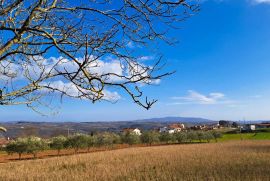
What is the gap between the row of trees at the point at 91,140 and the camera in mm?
58500

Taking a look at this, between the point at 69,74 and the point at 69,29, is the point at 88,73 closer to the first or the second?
the point at 69,74

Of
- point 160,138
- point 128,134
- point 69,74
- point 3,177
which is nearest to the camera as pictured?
point 69,74

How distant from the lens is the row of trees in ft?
192

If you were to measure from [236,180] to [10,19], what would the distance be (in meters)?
14.2

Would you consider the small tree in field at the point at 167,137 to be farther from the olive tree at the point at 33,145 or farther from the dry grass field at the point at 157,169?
the dry grass field at the point at 157,169

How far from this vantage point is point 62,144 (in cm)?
6656

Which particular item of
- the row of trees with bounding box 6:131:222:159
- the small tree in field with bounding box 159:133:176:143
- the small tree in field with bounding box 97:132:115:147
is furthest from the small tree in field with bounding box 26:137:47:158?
the small tree in field with bounding box 159:133:176:143

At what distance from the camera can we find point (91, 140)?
7131cm

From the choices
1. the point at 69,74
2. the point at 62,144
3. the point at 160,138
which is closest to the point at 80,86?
the point at 69,74

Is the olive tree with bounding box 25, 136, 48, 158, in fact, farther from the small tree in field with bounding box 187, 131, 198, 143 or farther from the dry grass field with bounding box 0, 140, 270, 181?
the small tree in field with bounding box 187, 131, 198, 143

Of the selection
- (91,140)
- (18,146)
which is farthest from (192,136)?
(18,146)

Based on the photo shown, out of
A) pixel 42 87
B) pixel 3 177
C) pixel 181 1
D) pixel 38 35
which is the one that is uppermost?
pixel 181 1

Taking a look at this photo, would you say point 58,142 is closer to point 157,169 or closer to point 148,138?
point 148,138

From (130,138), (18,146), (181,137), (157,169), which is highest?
(130,138)
